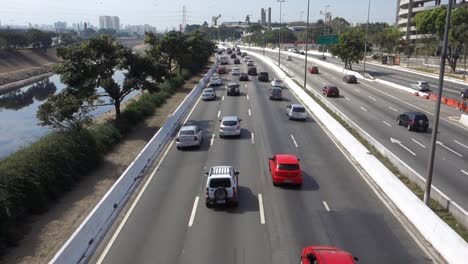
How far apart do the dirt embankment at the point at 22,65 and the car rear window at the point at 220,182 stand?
281 feet

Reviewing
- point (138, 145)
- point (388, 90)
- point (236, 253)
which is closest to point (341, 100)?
point (388, 90)

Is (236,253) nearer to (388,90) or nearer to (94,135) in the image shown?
(94,135)

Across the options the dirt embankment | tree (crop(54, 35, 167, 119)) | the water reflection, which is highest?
tree (crop(54, 35, 167, 119))

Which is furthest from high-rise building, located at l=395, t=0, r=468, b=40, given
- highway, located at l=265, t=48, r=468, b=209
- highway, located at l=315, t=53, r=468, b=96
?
highway, located at l=265, t=48, r=468, b=209

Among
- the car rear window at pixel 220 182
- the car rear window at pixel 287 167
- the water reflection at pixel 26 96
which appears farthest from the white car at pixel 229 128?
the water reflection at pixel 26 96

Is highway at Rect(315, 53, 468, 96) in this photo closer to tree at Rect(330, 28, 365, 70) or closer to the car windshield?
tree at Rect(330, 28, 365, 70)

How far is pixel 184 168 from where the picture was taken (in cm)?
2630

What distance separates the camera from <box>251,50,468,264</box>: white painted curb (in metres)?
15.3

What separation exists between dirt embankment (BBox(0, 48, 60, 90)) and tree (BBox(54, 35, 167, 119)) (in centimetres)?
6383

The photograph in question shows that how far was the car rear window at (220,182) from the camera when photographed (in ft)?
64.9

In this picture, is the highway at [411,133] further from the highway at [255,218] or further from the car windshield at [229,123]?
the car windshield at [229,123]

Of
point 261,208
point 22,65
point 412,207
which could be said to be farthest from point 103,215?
point 22,65

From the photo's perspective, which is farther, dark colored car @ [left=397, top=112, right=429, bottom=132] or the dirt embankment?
the dirt embankment

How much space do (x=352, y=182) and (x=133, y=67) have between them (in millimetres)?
23659
